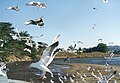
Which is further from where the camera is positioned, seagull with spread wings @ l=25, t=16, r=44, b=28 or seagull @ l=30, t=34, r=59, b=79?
seagull with spread wings @ l=25, t=16, r=44, b=28

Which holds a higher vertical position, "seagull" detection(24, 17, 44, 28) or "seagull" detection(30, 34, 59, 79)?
"seagull" detection(30, 34, 59, 79)

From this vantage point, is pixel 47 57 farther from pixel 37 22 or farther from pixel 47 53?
pixel 37 22

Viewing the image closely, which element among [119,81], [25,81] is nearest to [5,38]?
[25,81]

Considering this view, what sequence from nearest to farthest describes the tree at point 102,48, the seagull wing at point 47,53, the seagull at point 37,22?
the seagull wing at point 47,53 < the seagull at point 37,22 < the tree at point 102,48

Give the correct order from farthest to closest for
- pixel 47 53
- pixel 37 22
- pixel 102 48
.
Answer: pixel 102 48 < pixel 37 22 < pixel 47 53

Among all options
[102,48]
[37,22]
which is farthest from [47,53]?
[102,48]

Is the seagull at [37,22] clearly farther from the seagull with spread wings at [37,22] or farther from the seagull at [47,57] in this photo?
the seagull at [47,57]

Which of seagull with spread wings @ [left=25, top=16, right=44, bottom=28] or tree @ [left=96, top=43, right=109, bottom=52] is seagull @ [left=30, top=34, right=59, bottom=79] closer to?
seagull with spread wings @ [left=25, top=16, right=44, bottom=28]

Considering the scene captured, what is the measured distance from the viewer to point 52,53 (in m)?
8.51

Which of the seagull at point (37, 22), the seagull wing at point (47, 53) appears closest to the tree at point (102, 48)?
the seagull at point (37, 22)

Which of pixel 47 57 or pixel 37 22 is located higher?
pixel 47 57

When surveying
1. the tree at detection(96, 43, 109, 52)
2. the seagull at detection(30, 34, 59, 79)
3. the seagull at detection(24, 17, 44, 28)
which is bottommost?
the tree at detection(96, 43, 109, 52)

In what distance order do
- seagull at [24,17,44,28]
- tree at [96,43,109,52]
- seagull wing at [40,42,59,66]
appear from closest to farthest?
1. seagull wing at [40,42,59,66]
2. seagull at [24,17,44,28]
3. tree at [96,43,109,52]

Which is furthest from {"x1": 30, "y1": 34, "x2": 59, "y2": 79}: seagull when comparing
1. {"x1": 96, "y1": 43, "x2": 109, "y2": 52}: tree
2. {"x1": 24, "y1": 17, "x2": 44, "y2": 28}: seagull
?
{"x1": 96, "y1": 43, "x2": 109, "y2": 52}: tree
